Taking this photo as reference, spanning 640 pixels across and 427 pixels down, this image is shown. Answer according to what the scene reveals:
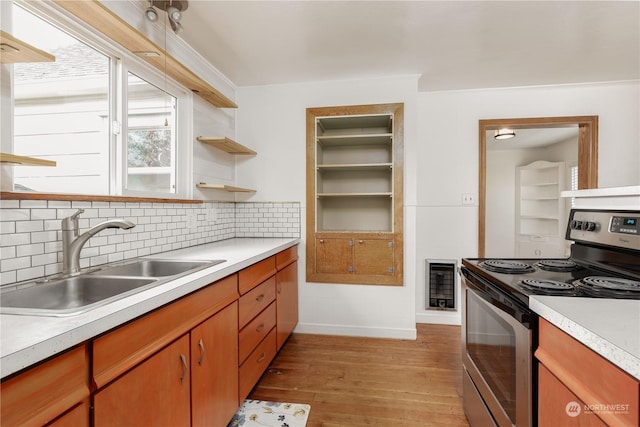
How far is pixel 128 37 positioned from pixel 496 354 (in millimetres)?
2294

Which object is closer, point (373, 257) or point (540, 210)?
point (373, 257)

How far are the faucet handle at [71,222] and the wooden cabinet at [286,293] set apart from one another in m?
1.28

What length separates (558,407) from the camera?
32.8 inches

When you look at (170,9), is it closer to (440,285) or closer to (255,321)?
(255,321)

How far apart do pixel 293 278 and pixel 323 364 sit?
76cm

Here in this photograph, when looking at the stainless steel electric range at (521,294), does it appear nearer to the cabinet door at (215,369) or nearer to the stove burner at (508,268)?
the stove burner at (508,268)

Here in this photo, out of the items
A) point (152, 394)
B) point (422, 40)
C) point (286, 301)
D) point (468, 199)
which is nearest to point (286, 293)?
point (286, 301)

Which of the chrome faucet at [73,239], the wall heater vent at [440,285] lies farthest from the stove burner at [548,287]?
the wall heater vent at [440,285]

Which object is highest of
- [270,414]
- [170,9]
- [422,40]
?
[422,40]

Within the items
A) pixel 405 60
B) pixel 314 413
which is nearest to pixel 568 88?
pixel 405 60

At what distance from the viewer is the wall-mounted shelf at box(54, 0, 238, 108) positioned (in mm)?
1291

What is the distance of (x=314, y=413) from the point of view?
1.75m

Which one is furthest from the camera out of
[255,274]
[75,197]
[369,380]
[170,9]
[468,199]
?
[468,199]

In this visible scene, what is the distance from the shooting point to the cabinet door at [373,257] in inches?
107
